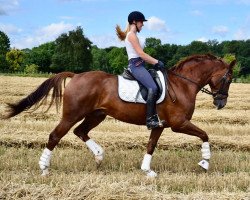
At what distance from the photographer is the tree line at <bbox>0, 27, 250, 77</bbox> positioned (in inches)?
3856

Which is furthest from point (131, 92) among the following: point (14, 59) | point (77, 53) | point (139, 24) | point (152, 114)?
point (14, 59)

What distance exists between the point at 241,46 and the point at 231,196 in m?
106

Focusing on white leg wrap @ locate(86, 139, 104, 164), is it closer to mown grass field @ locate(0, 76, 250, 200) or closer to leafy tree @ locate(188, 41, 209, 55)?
mown grass field @ locate(0, 76, 250, 200)

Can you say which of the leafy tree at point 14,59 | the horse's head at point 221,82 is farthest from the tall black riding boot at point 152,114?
the leafy tree at point 14,59

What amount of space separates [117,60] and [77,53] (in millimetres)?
27618

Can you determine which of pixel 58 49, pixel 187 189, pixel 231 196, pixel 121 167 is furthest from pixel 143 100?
pixel 58 49

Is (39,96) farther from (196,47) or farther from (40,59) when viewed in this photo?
(40,59)

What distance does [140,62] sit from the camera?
8.37 meters

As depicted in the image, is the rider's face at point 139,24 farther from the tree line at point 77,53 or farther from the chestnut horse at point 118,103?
the tree line at point 77,53

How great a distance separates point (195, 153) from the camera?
408 inches

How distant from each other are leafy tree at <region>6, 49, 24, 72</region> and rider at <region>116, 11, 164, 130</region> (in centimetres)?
9138

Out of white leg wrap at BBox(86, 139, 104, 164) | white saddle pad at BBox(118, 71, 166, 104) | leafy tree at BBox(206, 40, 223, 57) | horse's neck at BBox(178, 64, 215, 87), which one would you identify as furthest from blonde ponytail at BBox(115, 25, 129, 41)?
leafy tree at BBox(206, 40, 223, 57)

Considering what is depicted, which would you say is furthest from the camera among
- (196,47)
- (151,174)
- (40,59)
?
(40,59)

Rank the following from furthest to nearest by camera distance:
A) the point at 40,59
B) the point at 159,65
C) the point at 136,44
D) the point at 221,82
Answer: the point at 40,59
the point at 221,82
the point at 159,65
the point at 136,44
